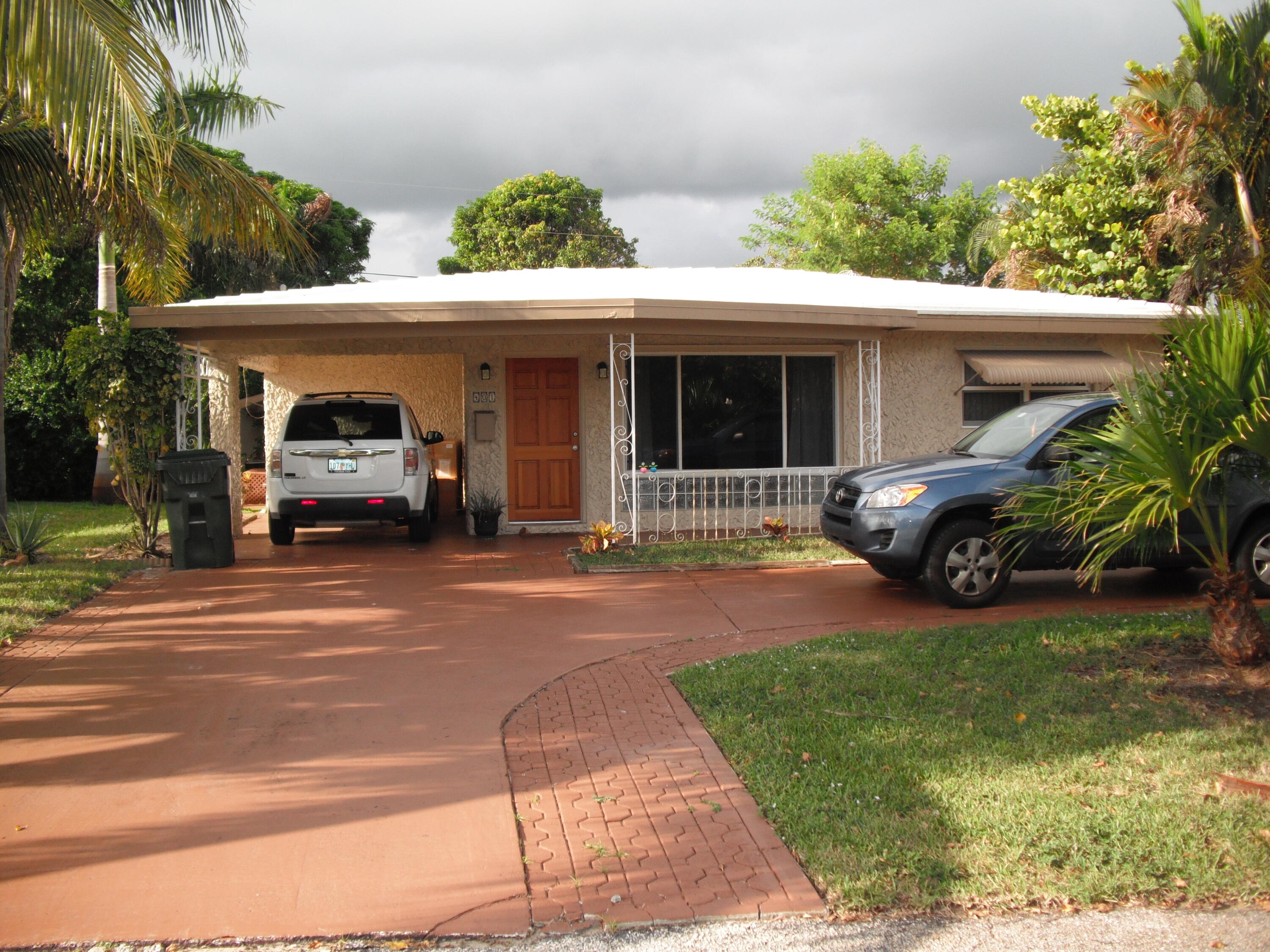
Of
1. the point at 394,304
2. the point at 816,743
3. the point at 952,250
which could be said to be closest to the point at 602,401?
the point at 394,304

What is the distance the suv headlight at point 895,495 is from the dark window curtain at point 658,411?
15.3 feet

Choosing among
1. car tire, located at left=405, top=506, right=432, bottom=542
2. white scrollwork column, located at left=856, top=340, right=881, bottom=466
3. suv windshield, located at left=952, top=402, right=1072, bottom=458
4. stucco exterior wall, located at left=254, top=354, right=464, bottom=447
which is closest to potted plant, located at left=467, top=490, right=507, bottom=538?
car tire, located at left=405, top=506, right=432, bottom=542

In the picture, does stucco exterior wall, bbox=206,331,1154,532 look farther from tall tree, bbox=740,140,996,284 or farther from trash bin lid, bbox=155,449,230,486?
tall tree, bbox=740,140,996,284

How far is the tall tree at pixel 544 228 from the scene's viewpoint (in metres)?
35.3

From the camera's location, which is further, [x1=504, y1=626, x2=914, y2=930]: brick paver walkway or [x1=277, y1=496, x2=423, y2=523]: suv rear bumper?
[x1=277, y1=496, x2=423, y2=523]: suv rear bumper

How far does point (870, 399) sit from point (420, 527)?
19.1ft

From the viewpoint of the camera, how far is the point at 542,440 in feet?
42.5

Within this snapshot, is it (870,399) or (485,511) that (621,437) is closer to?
(485,511)

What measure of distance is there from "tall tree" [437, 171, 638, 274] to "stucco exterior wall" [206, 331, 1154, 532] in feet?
74.0

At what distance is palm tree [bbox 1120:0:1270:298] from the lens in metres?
14.5

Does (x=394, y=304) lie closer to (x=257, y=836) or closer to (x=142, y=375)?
(x=142, y=375)

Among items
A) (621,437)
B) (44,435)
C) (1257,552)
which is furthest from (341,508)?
(44,435)

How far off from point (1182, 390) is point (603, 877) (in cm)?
402

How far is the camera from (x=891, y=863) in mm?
3828
